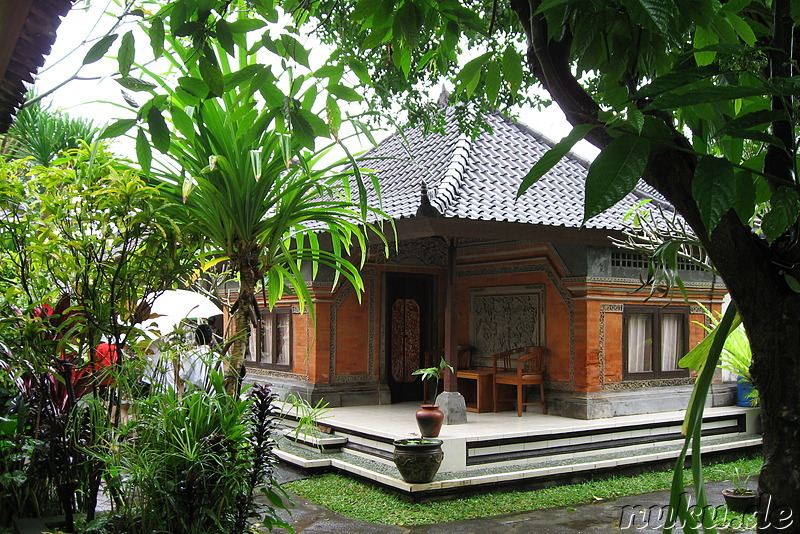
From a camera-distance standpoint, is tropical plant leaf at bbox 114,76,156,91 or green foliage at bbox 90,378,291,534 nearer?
tropical plant leaf at bbox 114,76,156,91

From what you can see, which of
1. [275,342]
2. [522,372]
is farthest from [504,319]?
[275,342]

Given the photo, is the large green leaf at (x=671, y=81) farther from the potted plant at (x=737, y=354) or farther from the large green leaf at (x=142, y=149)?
the potted plant at (x=737, y=354)

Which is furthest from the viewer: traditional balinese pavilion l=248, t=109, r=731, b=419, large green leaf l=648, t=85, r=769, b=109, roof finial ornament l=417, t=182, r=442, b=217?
traditional balinese pavilion l=248, t=109, r=731, b=419

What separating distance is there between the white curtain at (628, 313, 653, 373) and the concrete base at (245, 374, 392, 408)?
337 cm

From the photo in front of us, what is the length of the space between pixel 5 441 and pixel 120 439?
2.19ft

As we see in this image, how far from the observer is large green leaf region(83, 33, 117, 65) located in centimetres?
133

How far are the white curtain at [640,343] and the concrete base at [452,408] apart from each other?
2.56 m

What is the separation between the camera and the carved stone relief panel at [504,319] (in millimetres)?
9523

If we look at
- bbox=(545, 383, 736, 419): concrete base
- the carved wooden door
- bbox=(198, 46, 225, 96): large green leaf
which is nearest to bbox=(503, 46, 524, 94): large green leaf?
bbox=(198, 46, 225, 96): large green leaf

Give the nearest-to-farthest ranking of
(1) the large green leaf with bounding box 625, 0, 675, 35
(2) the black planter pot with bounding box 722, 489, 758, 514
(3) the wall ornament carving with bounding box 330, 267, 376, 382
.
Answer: (1) the large green leaf with bounding box 625, 0, 675, 35 < (2) the black planter pot with bounding box 722, 489, 758, 514 < (3) the wall ornament carving with bounding box 330, 267, 376, 382

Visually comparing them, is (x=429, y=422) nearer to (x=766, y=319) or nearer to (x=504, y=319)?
(x=504, y=319)

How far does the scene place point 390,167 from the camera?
428 inches

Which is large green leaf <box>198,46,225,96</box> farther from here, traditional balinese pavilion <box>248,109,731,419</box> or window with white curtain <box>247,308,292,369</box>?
window with white curtain <box>247,308,292,369</box>

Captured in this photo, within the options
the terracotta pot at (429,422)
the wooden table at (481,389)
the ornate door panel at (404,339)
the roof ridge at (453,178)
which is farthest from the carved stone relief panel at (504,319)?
the terracotta pot at (429,422)
